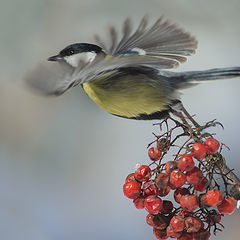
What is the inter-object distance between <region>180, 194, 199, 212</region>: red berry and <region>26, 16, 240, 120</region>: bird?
37cm

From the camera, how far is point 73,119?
7.61 ft

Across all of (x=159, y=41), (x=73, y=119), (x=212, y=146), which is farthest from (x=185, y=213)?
(x=73, y=119)

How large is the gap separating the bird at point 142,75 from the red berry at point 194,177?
337mm

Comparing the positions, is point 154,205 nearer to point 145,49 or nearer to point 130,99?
point 130,99

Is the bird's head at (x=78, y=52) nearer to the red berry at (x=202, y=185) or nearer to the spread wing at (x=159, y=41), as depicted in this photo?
the spread wing at (x=159, y=41)

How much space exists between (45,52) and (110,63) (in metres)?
1.37

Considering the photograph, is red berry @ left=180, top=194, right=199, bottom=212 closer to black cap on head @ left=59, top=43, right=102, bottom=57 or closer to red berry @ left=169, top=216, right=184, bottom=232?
red berry @ left=169, top=216, right=184, bottom=232

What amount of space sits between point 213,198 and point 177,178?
8 cm

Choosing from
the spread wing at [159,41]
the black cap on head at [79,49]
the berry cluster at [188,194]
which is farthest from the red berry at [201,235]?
the black cap on head at [79,49]

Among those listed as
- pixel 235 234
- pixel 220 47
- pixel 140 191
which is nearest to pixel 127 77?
pixel 140 191

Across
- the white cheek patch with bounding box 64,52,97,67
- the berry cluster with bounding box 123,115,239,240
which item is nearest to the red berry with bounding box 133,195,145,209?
the berry cluster with bounding box 123,115,239,240

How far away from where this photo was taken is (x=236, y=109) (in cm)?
214

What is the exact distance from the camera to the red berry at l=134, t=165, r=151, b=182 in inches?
37.3

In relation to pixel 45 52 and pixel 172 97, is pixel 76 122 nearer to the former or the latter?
pixel 45 52
